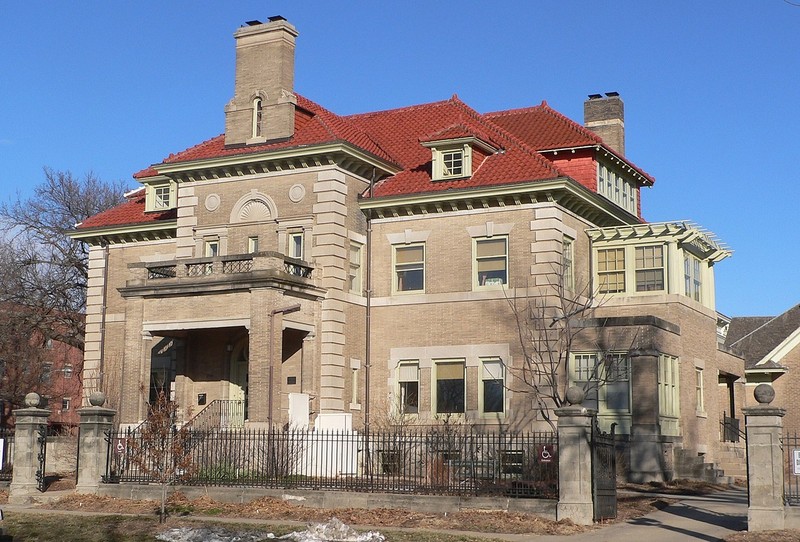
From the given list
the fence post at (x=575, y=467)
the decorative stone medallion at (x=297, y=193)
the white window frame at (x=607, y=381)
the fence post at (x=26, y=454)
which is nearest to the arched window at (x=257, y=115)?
the decorative stone medallion at (x=297, y=193)

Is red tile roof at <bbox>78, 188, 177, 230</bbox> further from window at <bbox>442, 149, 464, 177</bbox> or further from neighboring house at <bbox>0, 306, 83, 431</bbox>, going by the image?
window at <bbox>442, 149, 464, 177</bbox>

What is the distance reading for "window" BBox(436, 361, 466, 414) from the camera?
35344 millimetres

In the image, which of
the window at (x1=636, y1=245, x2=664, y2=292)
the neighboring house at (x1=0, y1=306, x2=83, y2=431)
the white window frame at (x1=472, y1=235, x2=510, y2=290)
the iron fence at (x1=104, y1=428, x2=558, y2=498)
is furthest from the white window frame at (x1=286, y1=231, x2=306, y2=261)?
the neighboring house at (x1=0, y1=306, x2=83, y2=431)

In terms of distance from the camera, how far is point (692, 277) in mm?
38156

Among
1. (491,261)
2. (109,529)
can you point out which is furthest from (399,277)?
(109,529)

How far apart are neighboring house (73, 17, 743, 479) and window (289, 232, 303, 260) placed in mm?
68

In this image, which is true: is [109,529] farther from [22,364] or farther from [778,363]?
[22,364]

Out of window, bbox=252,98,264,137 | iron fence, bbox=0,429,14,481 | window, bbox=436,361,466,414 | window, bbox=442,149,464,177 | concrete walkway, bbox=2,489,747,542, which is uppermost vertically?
window, bbox=252,98,264,137

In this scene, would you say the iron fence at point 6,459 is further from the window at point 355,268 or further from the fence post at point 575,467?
the fence post at point 575,467

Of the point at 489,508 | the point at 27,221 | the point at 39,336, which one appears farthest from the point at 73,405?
the point at 489,508

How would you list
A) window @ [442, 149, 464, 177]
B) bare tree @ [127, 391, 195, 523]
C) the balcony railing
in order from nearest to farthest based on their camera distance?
Result: bare tree @ [127, 391, 195, 523], the balcony railing, window @ [442, 149, 464, 177]

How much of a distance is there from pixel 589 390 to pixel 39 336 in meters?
35.3

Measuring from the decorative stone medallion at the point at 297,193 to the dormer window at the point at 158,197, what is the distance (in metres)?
8.23

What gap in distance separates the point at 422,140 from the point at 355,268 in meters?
4.86
